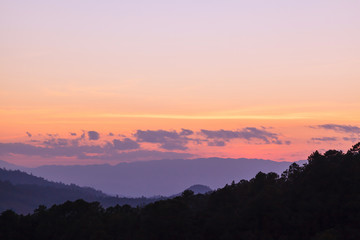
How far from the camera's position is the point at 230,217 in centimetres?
8694

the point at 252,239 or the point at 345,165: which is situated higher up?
the point at 345,165

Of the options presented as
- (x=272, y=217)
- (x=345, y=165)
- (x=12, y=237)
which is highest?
(x=345, y=165)

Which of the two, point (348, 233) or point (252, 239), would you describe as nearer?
point (348, 233)

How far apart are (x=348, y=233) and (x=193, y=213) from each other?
91.9ft

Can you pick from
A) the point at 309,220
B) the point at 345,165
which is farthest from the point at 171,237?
the point at 345,165

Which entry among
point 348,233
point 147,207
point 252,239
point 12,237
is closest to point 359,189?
point 348,233

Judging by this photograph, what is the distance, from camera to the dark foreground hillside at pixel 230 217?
82.3 metres

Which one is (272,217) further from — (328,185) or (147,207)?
(147,207)

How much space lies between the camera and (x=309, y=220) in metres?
83.8

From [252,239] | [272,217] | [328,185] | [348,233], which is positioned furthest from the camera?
[328,185]

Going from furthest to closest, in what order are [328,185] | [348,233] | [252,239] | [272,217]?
[328,185], [272,217], [252,239], [348,233]

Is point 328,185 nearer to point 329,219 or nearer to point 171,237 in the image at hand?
point 329,219

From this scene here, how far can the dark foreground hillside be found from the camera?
82312 millimetres

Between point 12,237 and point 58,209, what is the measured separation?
9.69 metres
